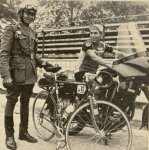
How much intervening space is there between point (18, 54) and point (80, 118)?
892 millimetres

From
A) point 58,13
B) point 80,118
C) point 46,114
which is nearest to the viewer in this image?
point 80,118

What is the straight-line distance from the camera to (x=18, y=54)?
4117mm

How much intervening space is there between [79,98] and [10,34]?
948 millimetres

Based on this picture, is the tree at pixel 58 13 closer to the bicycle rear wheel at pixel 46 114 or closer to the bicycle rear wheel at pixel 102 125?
the bicycle rear wheel at pixel 46 114

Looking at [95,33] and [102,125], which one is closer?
[102,125]

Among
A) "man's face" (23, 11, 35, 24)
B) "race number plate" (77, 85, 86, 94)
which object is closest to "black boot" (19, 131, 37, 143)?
"race number plate" (77, 85, 86, 94)

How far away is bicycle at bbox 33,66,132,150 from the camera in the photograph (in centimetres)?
372

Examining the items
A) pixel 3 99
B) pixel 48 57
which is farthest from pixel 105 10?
pixel 3 99

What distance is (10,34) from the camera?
13.2ft

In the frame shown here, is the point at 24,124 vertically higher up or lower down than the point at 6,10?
lower down

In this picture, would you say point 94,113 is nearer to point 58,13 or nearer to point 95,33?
point 95,33

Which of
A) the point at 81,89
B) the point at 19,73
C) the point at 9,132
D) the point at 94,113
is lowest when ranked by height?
the point at 9,132

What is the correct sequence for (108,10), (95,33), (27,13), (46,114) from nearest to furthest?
1. (27,13)
2. (95,33)
3. (46,114)
4. (108,10)

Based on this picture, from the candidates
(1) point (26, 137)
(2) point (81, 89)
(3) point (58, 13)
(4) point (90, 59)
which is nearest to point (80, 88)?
(2) point (81, 89)
